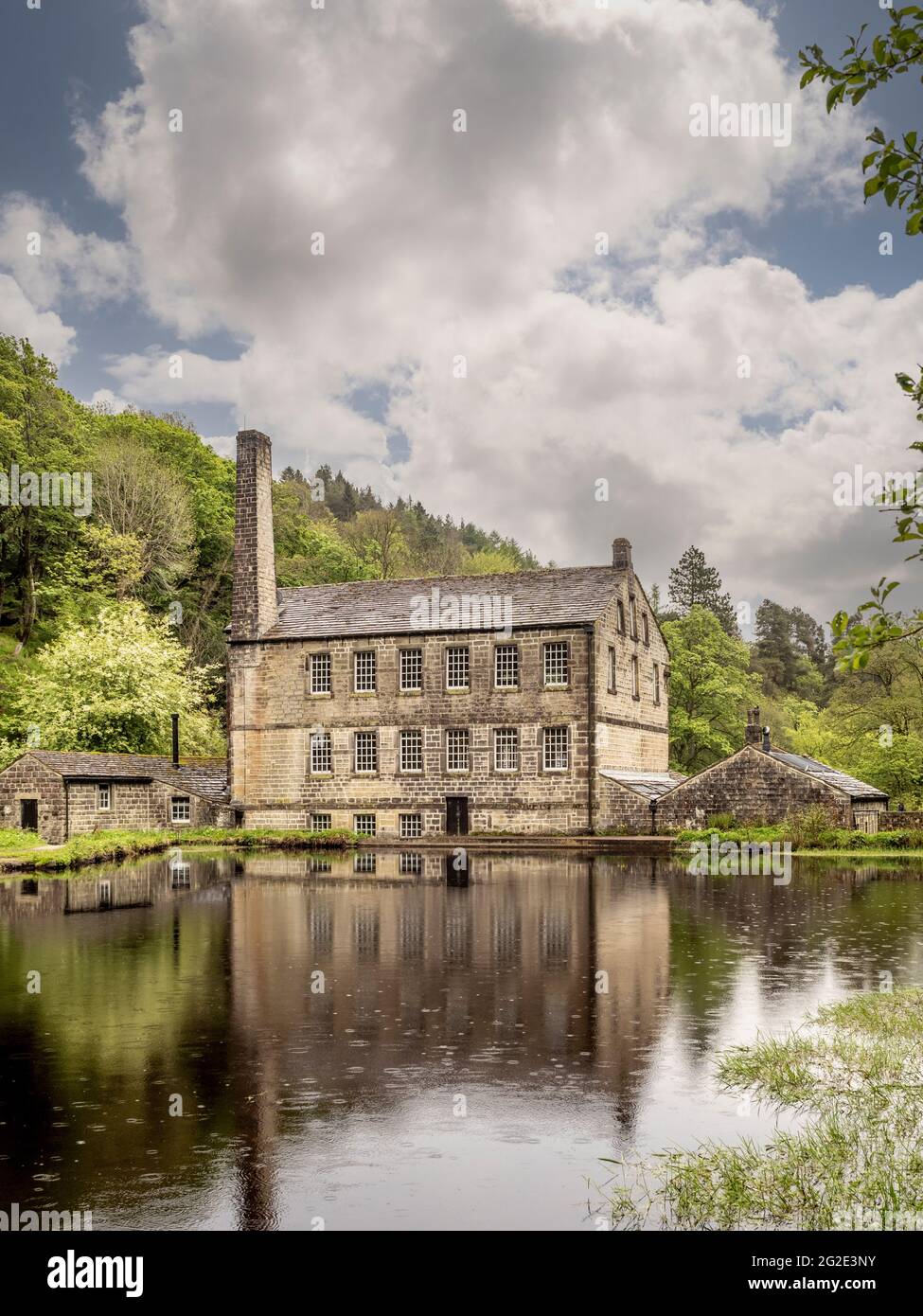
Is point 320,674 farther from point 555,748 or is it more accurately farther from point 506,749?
point 555,748

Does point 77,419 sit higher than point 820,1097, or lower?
higher

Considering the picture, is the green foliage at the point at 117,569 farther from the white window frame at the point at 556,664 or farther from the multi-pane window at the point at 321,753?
the white window frame at the point at 556,664

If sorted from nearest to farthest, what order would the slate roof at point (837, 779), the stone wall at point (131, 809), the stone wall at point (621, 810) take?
the slate roof at point (837, 779)
the stone wall at point (131, 809)
the stone wall at point (621, 810)

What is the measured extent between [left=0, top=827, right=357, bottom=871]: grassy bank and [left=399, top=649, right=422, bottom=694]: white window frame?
6471 mm

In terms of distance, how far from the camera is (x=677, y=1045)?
1059cm

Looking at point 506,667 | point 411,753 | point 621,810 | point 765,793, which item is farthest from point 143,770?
point 765,793

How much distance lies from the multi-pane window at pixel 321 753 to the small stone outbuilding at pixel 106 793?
168 inches

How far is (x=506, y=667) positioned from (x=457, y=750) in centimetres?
396

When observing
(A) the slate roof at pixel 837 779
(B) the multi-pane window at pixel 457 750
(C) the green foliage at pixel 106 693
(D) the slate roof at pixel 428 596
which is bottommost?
(A) the slate roof at pixel 837 779

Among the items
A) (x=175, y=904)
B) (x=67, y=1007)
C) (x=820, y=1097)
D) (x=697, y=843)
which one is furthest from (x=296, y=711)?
(x=820, y=1097)

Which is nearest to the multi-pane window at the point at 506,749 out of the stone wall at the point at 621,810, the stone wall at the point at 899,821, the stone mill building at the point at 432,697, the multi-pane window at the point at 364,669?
the stone mill building at the point at 432,697

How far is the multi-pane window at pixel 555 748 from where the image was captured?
44.8 meters
